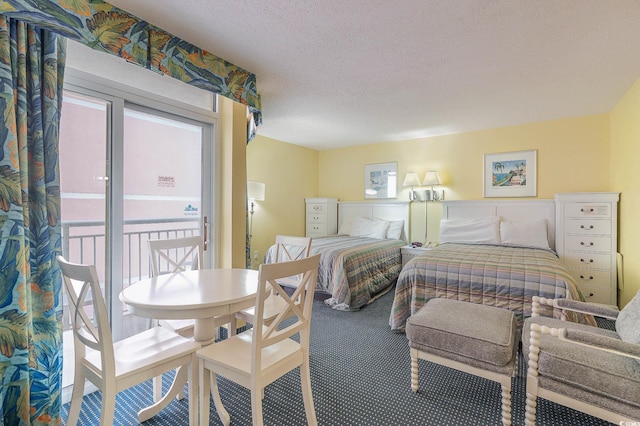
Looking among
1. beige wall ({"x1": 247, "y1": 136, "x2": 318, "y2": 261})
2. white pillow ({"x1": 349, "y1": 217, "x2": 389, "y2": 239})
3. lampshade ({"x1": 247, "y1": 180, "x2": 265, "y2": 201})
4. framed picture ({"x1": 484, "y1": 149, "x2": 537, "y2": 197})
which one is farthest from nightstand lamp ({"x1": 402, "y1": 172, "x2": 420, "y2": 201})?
lampshade ({"x1": 247, "y1": 180, "x2": 265, "y2": 201})

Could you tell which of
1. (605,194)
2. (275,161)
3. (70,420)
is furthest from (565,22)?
(275,161)

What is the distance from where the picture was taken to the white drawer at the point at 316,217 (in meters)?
5.66

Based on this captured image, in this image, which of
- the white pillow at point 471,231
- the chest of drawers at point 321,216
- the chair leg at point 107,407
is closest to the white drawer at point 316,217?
the chest of drawers at point 321,216

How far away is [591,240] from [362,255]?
2748 millimetres

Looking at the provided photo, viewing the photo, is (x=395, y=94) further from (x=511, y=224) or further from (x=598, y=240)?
(x=598, y=240)

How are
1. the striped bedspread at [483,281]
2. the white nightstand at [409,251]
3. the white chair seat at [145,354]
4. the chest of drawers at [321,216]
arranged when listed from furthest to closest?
1. the chest of drawers at [321,216]
2. the white nightstand at [409,251]
3. the striped bedspread at [483,281]
4. the white chair seat at [145,354]

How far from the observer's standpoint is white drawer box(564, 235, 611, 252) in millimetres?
3393

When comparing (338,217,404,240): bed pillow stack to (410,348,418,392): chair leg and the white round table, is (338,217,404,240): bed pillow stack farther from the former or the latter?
the white round table

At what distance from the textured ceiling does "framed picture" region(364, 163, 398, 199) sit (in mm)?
1629

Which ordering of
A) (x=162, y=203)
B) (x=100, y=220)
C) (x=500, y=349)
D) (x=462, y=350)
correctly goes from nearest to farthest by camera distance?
(x=500, y=349)
(x=462, y=350)
(x=100, y=220)
(x=162, y=203)

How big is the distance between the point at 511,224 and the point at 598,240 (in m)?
0.88

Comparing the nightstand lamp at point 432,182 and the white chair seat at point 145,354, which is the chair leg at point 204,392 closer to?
the white chair seat at point 145,354

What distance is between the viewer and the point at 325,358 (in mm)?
2369

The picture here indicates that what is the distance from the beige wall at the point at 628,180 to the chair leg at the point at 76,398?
14.8 ft
